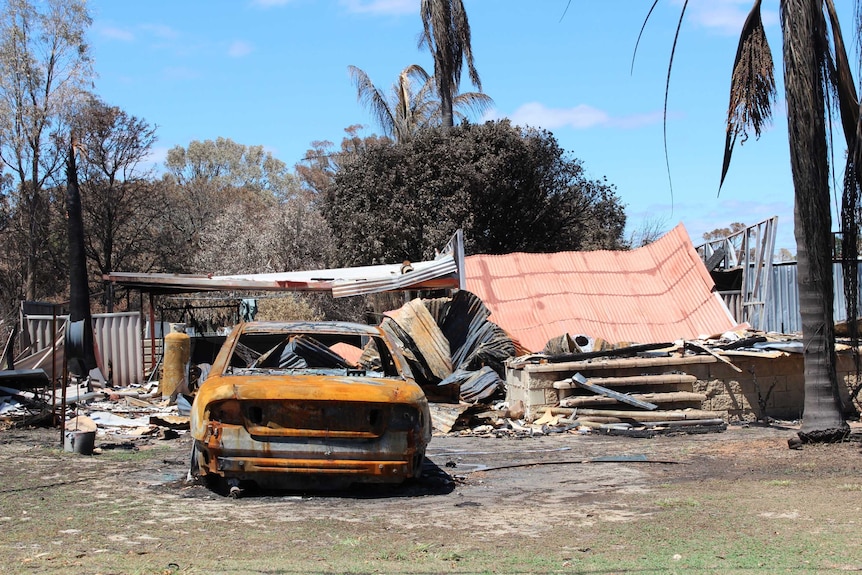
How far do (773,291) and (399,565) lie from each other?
14409 millimetres

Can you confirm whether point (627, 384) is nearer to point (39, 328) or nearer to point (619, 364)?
point (619, 364)

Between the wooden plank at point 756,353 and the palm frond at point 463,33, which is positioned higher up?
the palm frond at point 463,33

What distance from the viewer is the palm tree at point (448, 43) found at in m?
32.7

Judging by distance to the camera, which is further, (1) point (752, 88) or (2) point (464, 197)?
(2) point (464, 197)

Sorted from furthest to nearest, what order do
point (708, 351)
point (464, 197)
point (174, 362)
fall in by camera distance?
point (464, 197), point (174, 362), point (708, 351)

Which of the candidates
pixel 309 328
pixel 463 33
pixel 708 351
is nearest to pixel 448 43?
pixel 463 33

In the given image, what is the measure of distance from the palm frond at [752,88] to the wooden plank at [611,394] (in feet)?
12.4

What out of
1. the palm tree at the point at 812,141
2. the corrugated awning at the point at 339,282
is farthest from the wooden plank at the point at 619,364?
the corrugated awning at the point at 339,282

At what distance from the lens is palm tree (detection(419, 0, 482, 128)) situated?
32.7 metres

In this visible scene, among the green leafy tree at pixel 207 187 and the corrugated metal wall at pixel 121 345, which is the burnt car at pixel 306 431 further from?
the green leafy tree at pixel 207 187

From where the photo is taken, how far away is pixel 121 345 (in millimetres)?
20516

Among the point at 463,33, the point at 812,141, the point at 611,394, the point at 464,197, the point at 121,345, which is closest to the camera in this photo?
the point at 812,141

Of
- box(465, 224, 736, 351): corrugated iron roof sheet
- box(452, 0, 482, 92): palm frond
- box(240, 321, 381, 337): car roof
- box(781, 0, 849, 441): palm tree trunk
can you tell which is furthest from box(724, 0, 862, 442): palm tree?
box(452, 0, 482, 92): palm frond

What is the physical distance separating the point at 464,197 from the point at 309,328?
74.0ft
